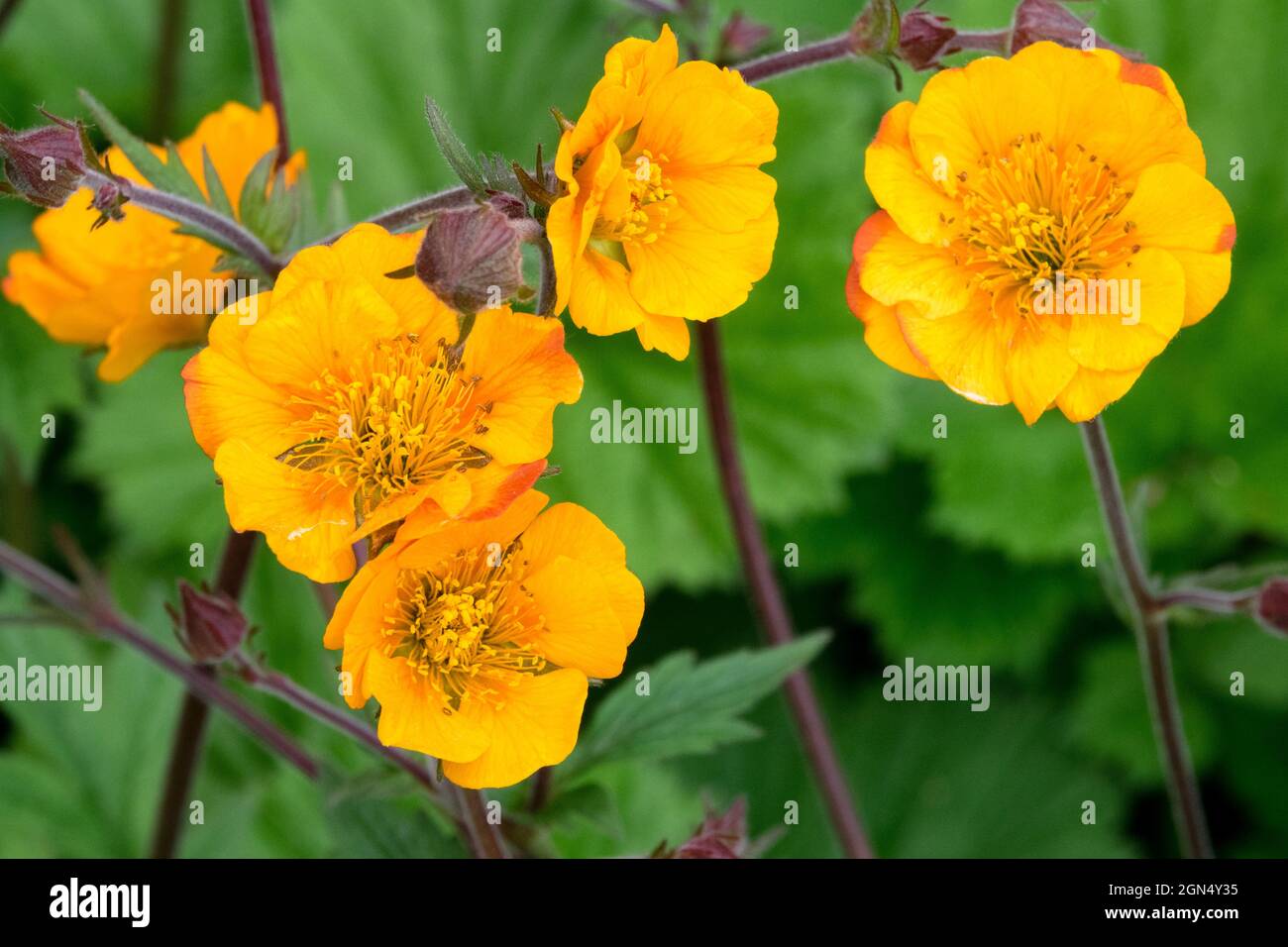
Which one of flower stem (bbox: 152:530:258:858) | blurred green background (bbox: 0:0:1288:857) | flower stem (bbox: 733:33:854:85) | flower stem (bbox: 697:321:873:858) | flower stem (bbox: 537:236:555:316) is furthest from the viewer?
blurred green background (bbox: 0:0:1288:857)

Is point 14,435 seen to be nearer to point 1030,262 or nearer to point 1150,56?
point 1030,262

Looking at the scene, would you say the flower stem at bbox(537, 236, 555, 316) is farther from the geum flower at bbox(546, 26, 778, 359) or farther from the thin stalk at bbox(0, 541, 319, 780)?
the thin stalk at bbox(0, 541, 319, 780)

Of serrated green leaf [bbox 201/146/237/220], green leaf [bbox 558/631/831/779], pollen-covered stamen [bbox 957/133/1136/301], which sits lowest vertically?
green leaf [bbox 558/631/831/779]

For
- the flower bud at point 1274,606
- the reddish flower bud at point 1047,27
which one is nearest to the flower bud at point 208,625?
the reddish flower bud at point 1047,27

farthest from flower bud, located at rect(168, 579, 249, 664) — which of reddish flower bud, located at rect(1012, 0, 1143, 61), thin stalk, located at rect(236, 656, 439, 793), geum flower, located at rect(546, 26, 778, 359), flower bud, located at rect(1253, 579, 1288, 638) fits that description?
flower bud, located at rect(1253, 579, 1288, 638)

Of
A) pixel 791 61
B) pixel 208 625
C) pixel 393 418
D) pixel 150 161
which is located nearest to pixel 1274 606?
pixel 791 61
